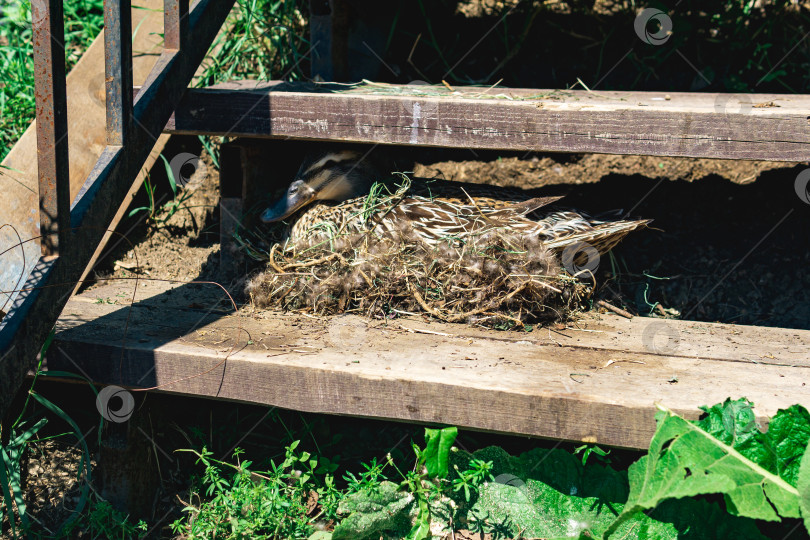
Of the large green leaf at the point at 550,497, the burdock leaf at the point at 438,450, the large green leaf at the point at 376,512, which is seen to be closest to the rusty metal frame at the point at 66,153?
the large green leaf at the point at 376,512

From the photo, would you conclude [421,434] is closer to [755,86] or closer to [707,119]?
[707,119]

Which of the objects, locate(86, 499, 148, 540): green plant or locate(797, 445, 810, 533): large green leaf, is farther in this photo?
locate(86, 499, 148, 540): green plant

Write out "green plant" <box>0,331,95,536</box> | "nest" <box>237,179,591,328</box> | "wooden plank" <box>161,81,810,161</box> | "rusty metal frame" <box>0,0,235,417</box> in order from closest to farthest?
"rusty metal frame" <box>0,0,235,417</box>, "green plant" <box>0,331,95,536</box>, "wooden plank" <box>161,81,810,161</box>, "nest" <box>237,179,591,328</box>

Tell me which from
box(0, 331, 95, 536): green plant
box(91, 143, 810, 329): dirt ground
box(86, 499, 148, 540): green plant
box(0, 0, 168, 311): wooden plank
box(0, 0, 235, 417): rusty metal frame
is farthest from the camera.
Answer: box(91, 143, 810, 329): dirt ground

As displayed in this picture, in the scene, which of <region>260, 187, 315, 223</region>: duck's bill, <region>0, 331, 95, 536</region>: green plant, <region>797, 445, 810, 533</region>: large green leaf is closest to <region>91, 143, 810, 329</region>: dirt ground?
<region>260, 187, 315, 223</region>: duck's bill

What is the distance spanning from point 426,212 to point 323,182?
1.73 ft

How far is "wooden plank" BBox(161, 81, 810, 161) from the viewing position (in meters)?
2.44

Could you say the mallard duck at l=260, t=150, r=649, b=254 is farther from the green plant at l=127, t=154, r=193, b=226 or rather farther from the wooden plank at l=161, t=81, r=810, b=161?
the green plant at l=127, t=154, r=193, b=226

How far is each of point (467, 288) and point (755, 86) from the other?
2.23m

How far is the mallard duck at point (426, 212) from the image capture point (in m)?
2.85

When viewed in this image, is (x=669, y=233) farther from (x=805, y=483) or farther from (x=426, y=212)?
(x=805, y=483)

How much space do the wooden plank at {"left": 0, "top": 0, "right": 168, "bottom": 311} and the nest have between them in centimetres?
106

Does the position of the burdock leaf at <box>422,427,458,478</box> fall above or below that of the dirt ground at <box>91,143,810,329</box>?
below

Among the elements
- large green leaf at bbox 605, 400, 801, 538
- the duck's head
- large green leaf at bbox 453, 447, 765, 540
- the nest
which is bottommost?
large green leaf at bbox 453, 447, 765, 540
